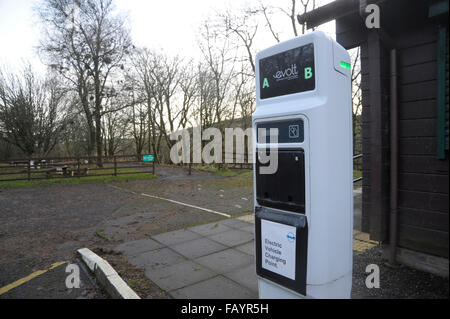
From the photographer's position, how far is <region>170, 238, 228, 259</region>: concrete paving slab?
4.20 meters

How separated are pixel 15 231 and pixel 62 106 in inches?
642

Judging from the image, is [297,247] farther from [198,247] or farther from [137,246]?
[137,246]

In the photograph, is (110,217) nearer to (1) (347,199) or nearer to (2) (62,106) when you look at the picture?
(1) (347,199)

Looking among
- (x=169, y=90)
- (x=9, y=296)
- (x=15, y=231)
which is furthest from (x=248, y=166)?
(x=9, y=296)

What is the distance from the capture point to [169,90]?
84.5 ft

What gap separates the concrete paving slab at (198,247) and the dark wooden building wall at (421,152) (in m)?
2.59

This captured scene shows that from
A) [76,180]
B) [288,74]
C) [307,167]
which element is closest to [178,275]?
[307,167]

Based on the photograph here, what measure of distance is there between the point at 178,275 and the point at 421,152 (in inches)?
116

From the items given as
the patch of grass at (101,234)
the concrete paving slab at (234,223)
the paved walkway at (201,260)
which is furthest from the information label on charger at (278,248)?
the patch of grass at (101,234)

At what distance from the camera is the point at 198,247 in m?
4.46

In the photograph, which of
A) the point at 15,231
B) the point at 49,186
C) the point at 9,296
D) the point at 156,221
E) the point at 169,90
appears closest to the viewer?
the point at 9,296

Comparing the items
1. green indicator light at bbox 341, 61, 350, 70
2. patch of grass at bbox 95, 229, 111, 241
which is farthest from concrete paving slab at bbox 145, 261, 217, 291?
green indicator light at bbox 341, 61, 350, 70

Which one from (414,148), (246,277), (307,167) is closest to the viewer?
(307,167)

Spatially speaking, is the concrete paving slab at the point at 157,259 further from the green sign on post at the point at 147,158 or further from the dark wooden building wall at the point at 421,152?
the green sign on post at the point at 147,158
